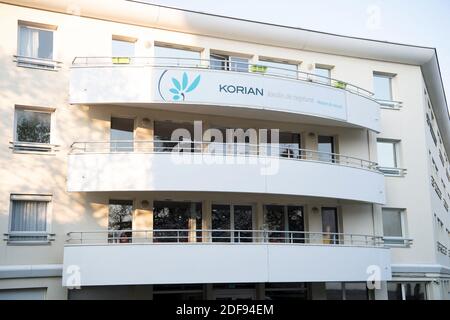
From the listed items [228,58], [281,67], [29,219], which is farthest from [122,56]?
[281,67]

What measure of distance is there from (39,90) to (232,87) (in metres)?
5.79

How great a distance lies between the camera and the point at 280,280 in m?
16.8

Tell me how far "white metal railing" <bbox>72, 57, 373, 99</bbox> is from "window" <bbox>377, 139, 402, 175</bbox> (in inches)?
76.6

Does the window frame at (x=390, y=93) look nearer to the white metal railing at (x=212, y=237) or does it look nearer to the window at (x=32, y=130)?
the white metal railing at (x=212, y=237)

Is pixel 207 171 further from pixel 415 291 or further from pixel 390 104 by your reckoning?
pixel 415 291

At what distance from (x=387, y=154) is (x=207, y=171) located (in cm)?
838

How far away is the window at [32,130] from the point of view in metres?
17.0

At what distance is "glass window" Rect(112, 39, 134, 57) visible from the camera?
1880 cm

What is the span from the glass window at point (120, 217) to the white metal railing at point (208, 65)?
4.20 metres

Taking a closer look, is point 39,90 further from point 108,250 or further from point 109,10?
point 108,250

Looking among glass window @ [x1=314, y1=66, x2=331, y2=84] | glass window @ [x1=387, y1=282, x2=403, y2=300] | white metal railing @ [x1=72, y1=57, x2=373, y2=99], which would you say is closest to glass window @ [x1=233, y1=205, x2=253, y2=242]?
white metal railing @ [x1=72, y1=57, x2=373, y2=99]

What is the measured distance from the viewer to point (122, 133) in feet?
60.1
